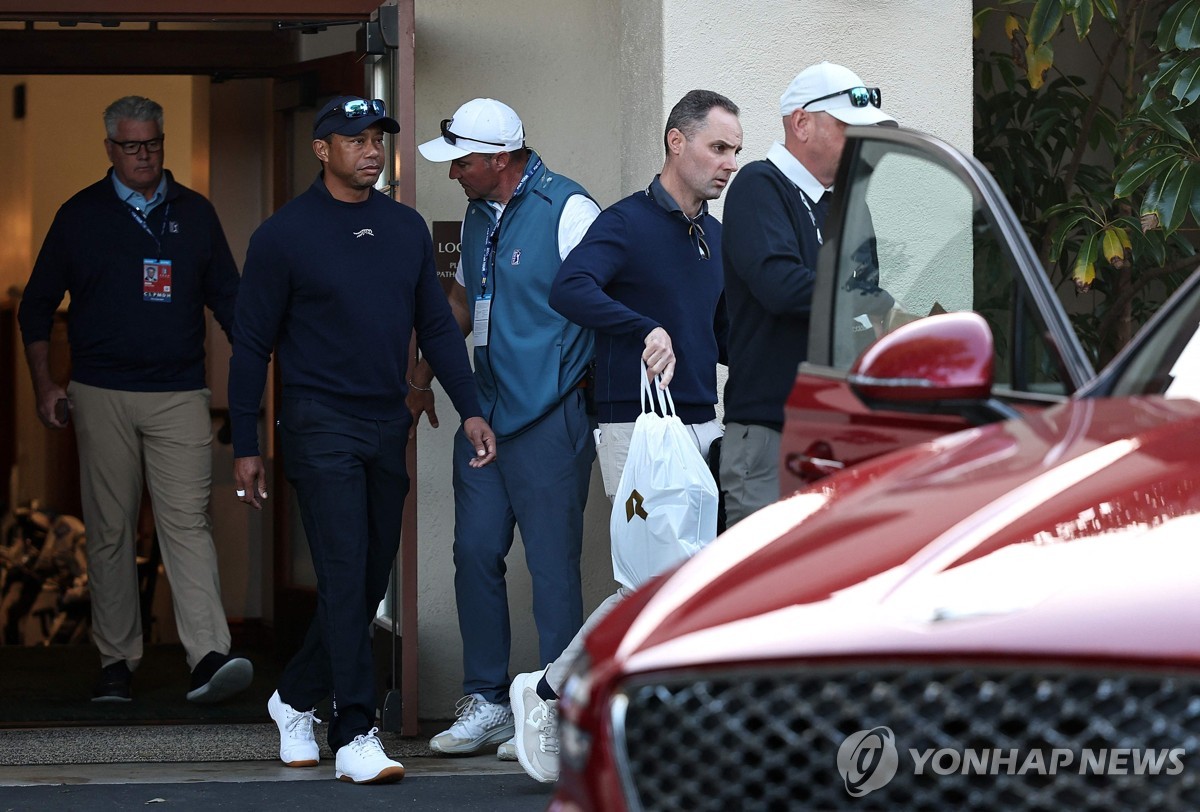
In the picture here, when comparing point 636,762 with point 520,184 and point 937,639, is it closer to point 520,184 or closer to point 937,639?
point 937,639

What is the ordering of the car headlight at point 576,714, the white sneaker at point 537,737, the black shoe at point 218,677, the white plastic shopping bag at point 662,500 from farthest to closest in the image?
the black shoe at point 218,677 < the white sneaker at point 537,737 < the white plastic shopping bag at point 662,500 < the car headlight at point 576,714

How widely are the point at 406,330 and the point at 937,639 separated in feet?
12.7

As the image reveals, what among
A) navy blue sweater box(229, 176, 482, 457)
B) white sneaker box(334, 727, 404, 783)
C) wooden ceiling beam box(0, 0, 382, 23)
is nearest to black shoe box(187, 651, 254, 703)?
white sneaker box(334, 727, 404, 783)

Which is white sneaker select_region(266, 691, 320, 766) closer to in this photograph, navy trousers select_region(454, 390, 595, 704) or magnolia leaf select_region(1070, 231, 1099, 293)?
navy trousers select_region(454, 390, 595, 704)

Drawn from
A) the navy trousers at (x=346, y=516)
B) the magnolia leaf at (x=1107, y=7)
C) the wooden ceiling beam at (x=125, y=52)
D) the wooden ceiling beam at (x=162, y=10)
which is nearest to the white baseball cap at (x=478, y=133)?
the wooden ceiling beam at (x=162, y=10)

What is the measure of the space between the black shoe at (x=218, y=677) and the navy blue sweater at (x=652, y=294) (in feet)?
6.32

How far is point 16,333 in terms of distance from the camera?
1241 centimetres

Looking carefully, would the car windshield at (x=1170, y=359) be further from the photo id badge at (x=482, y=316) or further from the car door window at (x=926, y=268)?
the photo id badge at (x=482, y=316)

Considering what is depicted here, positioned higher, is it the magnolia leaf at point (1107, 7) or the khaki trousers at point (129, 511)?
the magnolia leaf at point (1107, 7)

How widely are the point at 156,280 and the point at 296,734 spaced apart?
1.99m

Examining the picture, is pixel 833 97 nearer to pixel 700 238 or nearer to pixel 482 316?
pixel 700 238

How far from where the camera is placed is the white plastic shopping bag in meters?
4.86

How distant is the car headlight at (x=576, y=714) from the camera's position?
207 cm

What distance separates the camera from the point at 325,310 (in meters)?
5.47
